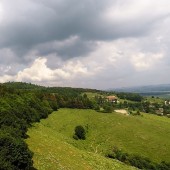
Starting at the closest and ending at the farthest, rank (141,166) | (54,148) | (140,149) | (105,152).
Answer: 1. (54,148)
2. (141,166)
3. (105,152)
4. (140,149)

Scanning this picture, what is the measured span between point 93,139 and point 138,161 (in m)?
23.7

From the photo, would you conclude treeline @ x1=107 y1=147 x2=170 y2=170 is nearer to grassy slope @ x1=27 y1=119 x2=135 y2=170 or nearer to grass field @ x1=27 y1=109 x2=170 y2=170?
grass field @ x1=27 y1=109 x2=170 y2=170

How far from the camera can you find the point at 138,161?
84.2 meters

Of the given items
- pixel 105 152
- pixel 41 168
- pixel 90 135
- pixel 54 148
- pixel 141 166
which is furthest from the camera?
pixel 90 135

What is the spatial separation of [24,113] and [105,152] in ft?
83.1

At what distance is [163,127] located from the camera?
130500 millimetres

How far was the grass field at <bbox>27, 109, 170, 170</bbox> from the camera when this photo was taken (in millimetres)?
53562

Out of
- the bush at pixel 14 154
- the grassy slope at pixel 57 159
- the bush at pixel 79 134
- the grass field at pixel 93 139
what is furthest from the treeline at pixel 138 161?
the bush at pixel 14 154

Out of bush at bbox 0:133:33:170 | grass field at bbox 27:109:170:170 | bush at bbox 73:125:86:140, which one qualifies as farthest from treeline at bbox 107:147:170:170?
bush at bbox 0:133:33:170

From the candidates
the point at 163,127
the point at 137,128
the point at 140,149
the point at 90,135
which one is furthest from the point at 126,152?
the point at 163,127

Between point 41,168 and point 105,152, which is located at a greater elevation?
point 41,168

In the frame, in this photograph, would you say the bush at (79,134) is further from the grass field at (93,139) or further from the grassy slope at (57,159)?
the grassy slope at (57,159)

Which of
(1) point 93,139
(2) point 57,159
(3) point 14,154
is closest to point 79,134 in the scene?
(1) point 93,139

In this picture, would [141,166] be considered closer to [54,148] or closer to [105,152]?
[105,152]
